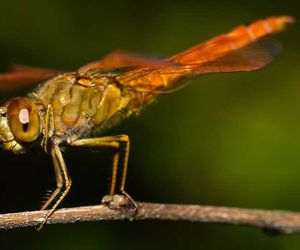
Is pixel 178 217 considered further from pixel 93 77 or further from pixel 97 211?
pixel 93 77

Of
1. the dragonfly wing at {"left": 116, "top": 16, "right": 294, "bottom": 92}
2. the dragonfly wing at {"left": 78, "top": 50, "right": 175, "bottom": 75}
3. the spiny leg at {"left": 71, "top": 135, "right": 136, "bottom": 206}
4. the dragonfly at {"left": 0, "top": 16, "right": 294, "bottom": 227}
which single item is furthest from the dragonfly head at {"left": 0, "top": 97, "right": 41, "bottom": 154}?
the dragonfly wing at {"left": 116, "top": 16, "right": 294, "bottom": 92}

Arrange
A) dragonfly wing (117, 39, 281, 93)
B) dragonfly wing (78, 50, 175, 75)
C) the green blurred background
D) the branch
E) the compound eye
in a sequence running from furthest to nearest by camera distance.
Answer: the green blurred background < dragonfly wing (117, 39, 281, 93) < the compound eye < dragonfly wing (78, 50, 175, 75) < the branch

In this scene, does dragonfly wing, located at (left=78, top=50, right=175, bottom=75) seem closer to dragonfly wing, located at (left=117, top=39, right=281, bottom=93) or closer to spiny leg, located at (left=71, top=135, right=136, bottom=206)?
dragonfly wing, located at (left=117, top=39, right=281, bottom=93)

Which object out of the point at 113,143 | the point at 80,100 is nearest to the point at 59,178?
the point at 113,143

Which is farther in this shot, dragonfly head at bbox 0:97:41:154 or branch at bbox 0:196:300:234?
dragonfly head at bbox 0:97:41:154

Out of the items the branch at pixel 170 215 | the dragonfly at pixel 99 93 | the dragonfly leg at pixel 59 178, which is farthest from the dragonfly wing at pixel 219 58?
the branch at pixel 170 215

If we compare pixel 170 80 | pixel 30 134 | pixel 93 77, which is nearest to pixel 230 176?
pixel 170 80

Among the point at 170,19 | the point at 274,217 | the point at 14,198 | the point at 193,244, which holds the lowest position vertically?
the point at 193,244
